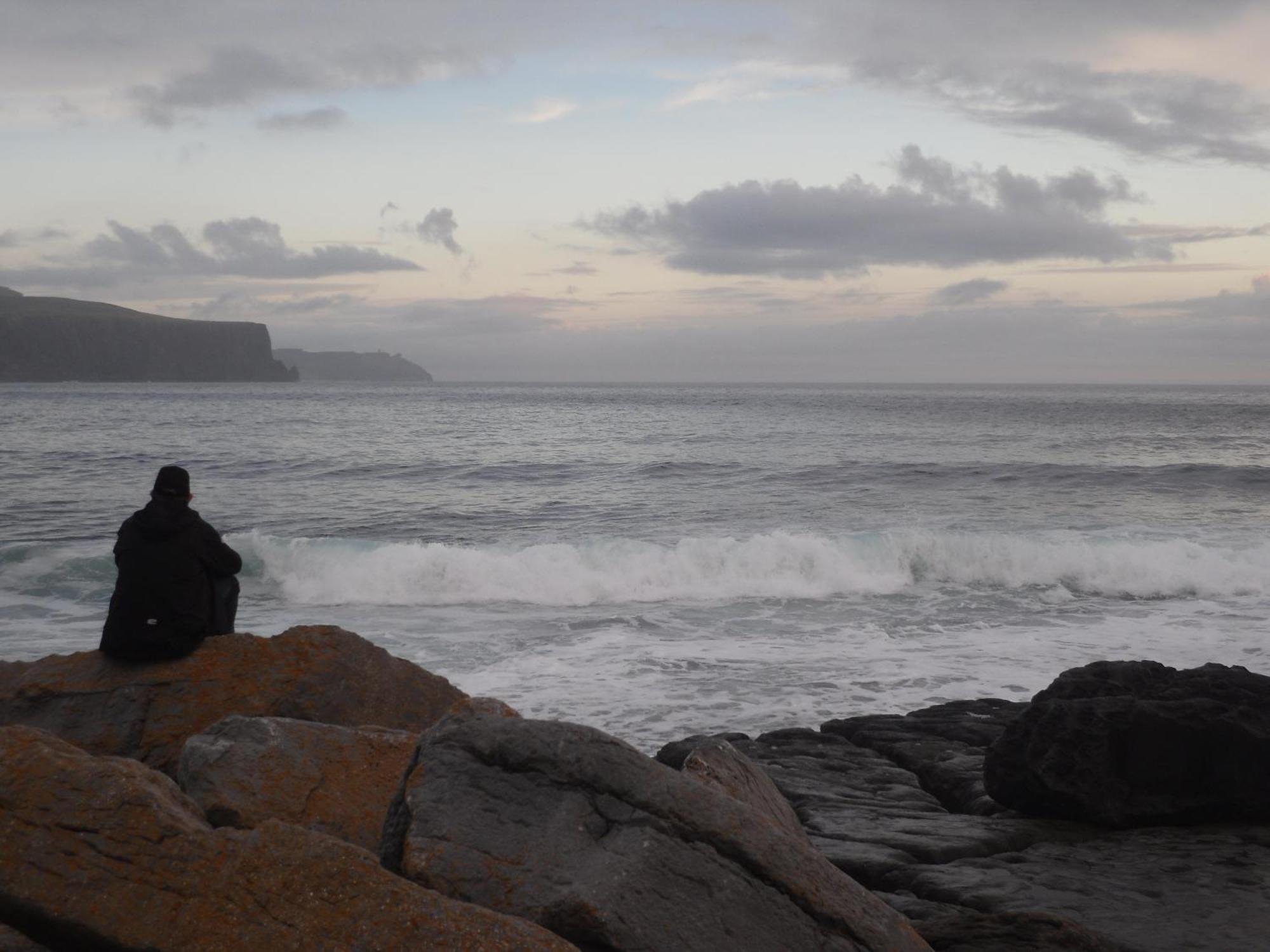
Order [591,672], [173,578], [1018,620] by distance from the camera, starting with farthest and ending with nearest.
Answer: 1. [1018,620]
2. [591,672]
3. [173,578]

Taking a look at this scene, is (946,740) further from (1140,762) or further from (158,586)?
(158,586)

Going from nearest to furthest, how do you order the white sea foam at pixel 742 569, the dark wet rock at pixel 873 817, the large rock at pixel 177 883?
the large rock at pixel 177 883 → the dark wet rock at pixel 873 817 → the white sea foam at pixel 742 569

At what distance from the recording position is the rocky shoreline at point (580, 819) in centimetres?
311

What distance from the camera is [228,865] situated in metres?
3.12

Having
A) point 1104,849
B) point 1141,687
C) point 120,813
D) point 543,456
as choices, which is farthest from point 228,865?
point 543,456

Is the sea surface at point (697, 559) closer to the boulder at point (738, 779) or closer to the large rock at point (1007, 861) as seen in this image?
the large rock at point (1007, 861)

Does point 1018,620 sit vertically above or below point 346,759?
A: below

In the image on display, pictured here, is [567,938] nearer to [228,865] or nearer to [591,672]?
[228,865]

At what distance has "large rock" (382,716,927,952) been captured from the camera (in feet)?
10.4

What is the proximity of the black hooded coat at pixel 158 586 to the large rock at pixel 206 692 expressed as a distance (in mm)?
115

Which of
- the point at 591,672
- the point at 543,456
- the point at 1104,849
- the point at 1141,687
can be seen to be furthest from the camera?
the point at 543,456

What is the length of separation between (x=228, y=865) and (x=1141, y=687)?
5775 millimetres

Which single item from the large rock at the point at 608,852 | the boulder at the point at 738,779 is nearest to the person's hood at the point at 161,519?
the large rock at the point at 608,852

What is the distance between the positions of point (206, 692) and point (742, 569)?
41.9ft
